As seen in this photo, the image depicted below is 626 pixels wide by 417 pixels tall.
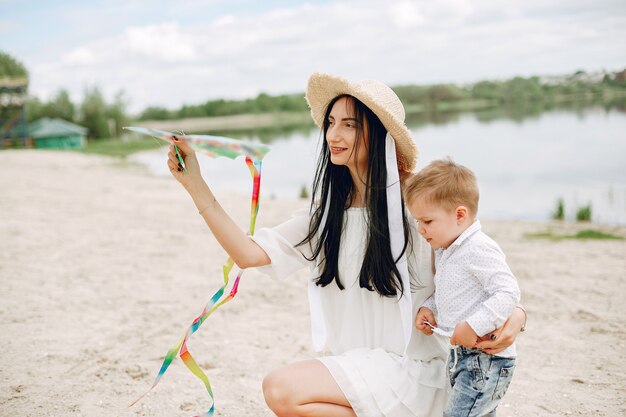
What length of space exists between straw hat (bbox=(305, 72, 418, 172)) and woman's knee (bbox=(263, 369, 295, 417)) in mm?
1026

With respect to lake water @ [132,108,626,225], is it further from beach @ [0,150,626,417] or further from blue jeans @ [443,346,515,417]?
blue jeans @ [443,346,515,417]

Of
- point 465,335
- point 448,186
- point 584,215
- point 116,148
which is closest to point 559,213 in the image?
point 584,215

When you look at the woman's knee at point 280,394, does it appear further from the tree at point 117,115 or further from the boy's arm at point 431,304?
the tree at point 117,115

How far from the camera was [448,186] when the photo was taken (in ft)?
6.74

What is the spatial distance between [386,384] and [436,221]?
667 millimetres

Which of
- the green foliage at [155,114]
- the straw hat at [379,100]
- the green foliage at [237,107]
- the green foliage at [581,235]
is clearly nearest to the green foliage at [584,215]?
the green foliage at [581,235]

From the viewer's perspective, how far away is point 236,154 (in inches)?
79.2

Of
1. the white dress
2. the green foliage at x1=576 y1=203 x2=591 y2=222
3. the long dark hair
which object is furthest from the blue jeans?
the green foliage at x1=576 y1=203 x2=591 y2=222

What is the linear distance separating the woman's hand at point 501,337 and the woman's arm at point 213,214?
94 centimetres

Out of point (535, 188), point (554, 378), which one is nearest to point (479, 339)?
point (554, 378)

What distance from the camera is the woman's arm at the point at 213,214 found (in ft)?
7.13

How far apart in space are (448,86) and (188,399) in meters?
53.7

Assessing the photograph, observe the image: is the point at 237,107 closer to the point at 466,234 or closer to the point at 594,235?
the point at 594,235

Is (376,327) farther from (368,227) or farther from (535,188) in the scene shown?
(535,188)
